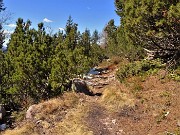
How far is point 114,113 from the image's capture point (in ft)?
46.7

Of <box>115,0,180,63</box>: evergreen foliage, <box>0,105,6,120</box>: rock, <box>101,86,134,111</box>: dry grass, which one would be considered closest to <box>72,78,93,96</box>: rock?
<box>101,86,134,111</box>: dry grass

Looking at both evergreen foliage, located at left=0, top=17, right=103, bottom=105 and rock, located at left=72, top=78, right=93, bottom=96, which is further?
rock, located at left=72, top=78, right=93, bottom=96

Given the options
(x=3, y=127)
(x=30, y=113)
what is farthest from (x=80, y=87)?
(x=3, y=127)

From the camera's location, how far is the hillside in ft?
40.7

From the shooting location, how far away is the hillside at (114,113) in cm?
1240

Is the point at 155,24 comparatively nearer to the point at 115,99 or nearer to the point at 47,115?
the point at 115,99

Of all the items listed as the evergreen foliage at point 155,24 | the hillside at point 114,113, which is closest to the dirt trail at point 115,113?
the hillside at point 114,113

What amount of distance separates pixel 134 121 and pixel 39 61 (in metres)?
6.39

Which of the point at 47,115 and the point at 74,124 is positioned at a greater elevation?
the point at 47,115

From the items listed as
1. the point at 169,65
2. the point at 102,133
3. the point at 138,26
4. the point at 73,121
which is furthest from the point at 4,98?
the point at 169,65

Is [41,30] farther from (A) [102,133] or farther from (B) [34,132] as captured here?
(A) [102,133]

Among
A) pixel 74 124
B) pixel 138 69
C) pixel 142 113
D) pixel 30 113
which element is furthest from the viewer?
pixel 138 69

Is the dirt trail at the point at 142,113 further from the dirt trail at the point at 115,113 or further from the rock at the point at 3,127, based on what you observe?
the rock at the point at 3,127

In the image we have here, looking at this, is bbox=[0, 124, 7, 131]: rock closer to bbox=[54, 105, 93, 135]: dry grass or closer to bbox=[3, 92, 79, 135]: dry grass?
bbox=[3, 92, 79, 135]: dry grass
